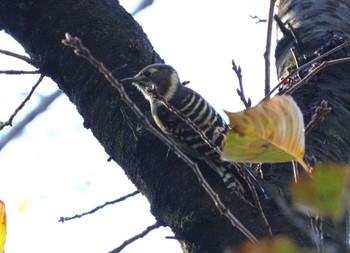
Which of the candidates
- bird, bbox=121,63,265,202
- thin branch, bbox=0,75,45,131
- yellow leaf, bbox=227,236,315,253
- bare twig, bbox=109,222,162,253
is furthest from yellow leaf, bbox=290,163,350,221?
bird, bbox=121,63,265,202

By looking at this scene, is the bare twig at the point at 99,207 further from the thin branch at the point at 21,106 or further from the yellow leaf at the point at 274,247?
the yellow leaf at the point at 274,247

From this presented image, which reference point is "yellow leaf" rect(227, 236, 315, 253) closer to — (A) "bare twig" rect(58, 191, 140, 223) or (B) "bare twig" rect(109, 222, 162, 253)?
(B) "bare twig" rect(109, 222, 162, 253)

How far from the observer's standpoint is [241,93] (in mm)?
2654

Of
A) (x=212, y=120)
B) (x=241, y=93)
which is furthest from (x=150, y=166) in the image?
(x=212, y=120)

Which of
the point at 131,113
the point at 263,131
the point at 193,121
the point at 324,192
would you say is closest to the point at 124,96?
the point at 263,131

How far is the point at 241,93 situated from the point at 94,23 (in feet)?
2.31

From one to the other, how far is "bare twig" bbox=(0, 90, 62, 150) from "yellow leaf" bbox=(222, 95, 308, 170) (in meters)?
1.25

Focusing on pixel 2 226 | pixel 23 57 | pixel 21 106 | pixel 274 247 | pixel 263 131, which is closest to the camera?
pixel 274 247

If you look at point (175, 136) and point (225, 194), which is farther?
point (175, 136)

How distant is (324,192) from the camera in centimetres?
90

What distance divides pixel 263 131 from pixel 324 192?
417 millimetres

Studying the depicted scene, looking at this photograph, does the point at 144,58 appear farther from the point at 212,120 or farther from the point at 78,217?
the point at 212,120

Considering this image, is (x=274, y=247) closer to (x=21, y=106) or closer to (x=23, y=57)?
(x=23, y=57)

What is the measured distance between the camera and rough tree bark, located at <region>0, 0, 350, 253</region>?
2209 mm
